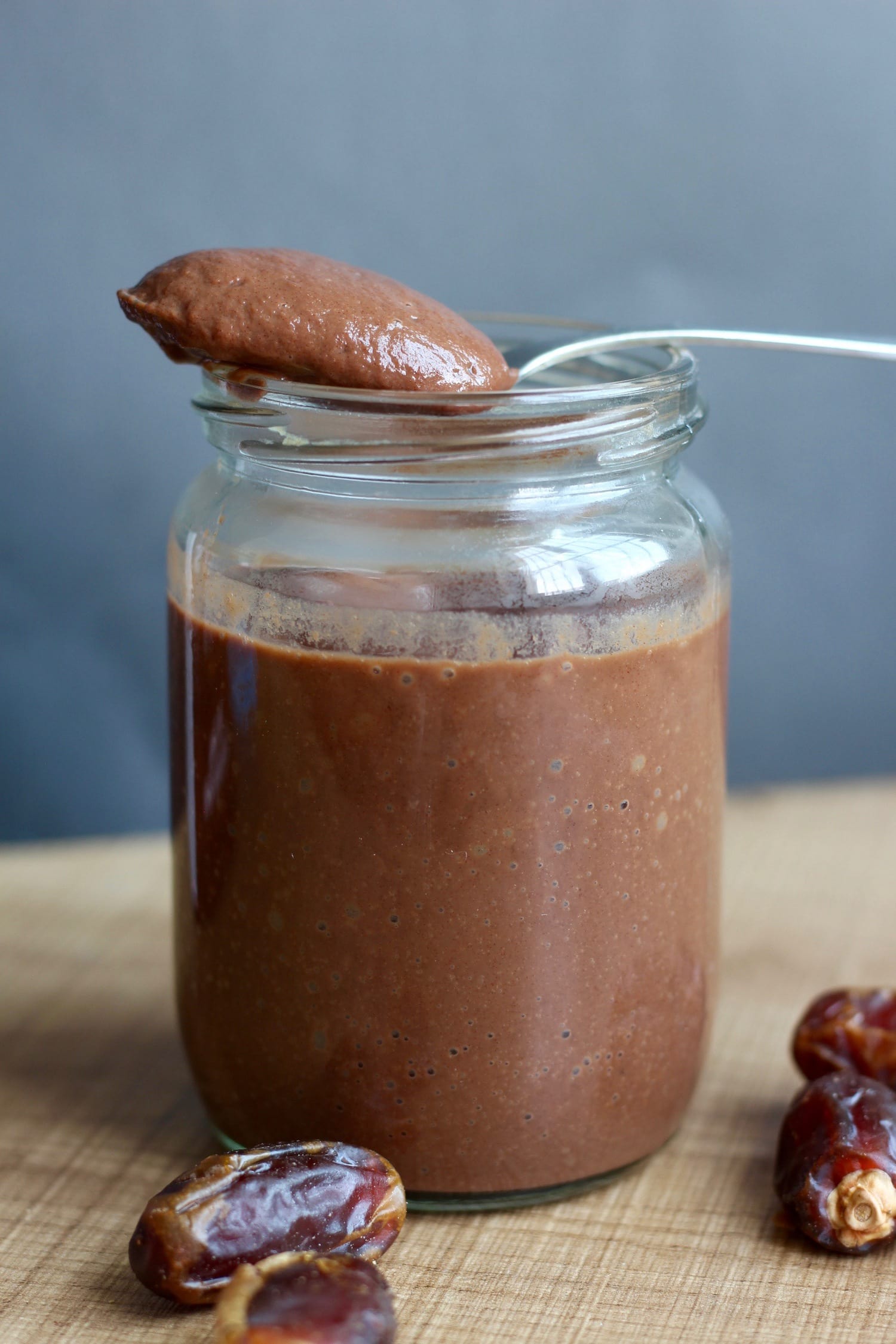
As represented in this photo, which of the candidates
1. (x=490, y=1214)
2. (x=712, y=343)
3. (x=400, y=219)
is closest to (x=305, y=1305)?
(x=490, y=1214)

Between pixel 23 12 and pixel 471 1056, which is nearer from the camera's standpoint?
pixel 471 1056

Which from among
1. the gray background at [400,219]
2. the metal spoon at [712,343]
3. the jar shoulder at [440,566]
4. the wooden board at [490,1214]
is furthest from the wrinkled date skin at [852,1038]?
the gray background at [400,219]

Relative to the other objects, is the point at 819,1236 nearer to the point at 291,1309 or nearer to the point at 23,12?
the point at 291,1309

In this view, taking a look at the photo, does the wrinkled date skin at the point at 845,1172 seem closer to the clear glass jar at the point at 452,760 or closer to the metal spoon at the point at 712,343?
the clear glass jar at the point at 452,760

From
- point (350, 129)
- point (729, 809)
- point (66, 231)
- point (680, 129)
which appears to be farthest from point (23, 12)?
point (729, 809)

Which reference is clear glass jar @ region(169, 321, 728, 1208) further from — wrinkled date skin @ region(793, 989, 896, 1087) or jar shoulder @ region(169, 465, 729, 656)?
wrinkled date skin @ region(793, 989, 896, 1087)

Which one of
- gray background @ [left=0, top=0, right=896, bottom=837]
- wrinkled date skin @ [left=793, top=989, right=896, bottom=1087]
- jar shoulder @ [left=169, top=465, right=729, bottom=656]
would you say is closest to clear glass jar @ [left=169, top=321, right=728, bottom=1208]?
jar shoulder @ [left=169, top=465, right=729, bottom=656]
